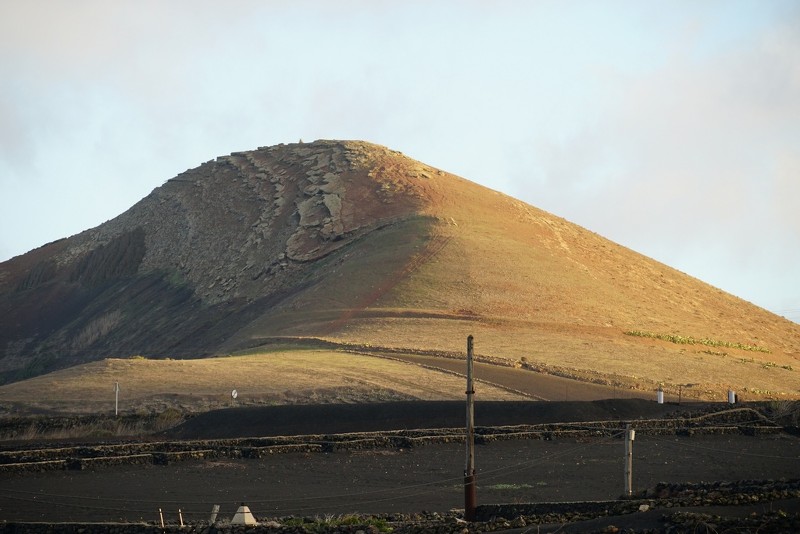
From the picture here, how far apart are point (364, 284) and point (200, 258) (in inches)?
871

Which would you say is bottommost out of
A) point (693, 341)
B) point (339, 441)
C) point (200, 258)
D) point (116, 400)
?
point (339, 441)

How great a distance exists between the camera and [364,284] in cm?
6850

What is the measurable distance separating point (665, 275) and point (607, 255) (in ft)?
15.8

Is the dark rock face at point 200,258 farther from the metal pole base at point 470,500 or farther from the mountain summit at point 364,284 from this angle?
the metal pole base at point 470,500

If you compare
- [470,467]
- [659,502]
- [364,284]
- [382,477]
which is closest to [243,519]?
[470,467]

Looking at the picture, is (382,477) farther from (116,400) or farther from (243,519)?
(116,400)

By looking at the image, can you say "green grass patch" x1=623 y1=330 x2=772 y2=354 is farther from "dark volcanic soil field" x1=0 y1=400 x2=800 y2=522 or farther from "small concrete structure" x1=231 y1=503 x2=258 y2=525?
"small concrete structure" x1=231 y1=503 x2=258 y2=525

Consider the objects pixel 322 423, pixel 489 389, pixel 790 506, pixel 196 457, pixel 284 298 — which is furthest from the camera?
pixel 284 298

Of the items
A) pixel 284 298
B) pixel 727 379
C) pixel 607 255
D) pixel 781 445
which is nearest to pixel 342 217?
pixel 284 298

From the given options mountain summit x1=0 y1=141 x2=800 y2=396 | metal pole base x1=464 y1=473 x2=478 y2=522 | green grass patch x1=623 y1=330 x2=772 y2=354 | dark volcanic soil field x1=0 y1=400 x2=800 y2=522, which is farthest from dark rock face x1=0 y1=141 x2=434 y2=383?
metal pole base x1=464 y1=473 x2=478 y2=522

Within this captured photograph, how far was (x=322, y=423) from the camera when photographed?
3531 cm

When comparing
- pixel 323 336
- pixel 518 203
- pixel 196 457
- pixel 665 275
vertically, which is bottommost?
pixel 196 457

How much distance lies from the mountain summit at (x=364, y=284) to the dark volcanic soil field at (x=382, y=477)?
1817 cm

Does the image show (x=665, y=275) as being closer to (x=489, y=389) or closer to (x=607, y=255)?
(x=607, y=255)
